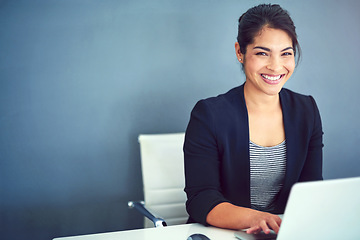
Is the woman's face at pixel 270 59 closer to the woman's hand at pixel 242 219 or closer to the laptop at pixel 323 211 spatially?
the woman's hand at pixel 242 219

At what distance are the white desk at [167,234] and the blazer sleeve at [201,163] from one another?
93mm

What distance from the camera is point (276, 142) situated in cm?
172

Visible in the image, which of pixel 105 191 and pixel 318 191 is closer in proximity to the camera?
pixel 318 191

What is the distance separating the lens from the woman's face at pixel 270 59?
1.66 m


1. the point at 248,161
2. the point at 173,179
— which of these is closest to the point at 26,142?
the point at 173,179

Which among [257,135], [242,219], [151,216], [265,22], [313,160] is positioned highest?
[265,22]

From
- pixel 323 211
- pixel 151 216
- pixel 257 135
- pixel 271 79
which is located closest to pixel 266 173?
pixel 257 135

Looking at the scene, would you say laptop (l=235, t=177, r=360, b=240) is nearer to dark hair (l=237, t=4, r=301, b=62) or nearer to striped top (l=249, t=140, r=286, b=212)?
striped top (l=249, t=140, r=286, b=212)

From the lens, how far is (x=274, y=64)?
167 centimetres

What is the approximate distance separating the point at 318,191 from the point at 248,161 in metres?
0.70

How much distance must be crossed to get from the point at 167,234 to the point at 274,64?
2.77 feet

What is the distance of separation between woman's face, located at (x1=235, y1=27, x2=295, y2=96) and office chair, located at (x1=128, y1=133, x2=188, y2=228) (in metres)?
0.63

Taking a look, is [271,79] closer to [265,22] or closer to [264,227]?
[265,22]

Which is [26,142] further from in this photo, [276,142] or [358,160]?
[358,160]
